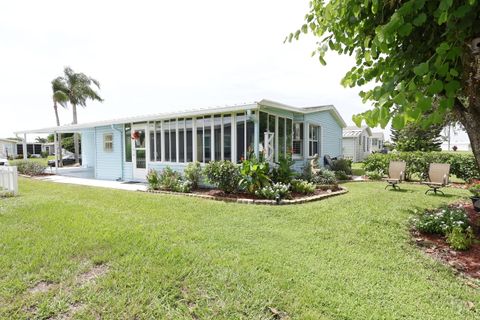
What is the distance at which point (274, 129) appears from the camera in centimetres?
1048

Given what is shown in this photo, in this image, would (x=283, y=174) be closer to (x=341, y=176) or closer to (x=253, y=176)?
(x=253, y=176)

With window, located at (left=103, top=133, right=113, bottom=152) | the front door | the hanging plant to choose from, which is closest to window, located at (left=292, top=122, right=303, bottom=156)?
the front door

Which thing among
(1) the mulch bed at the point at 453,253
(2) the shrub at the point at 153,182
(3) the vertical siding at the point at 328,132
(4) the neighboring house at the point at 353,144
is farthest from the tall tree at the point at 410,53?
(4) the neighboring house at the point at 353,144

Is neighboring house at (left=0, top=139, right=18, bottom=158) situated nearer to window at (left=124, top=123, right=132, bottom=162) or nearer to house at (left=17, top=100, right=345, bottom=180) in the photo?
house at (left=17, top=100, right=345, bottom=180)

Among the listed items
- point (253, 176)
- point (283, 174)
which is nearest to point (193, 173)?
point (253, 176)

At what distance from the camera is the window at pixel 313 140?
13.3 m

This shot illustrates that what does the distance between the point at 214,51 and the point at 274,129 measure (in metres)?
3.88

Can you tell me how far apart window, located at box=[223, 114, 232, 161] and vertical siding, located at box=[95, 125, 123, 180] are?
6624 mm

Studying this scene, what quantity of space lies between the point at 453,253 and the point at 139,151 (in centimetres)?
1203

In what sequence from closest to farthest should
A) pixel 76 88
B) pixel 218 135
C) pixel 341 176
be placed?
pixel 218 135 → pixel 341 176 → pixel 76 88

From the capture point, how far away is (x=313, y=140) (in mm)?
13641

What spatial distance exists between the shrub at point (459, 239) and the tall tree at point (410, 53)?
2808 millimetres

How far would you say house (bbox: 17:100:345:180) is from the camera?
31.3ft

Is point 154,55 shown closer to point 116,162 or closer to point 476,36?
point 116,162
